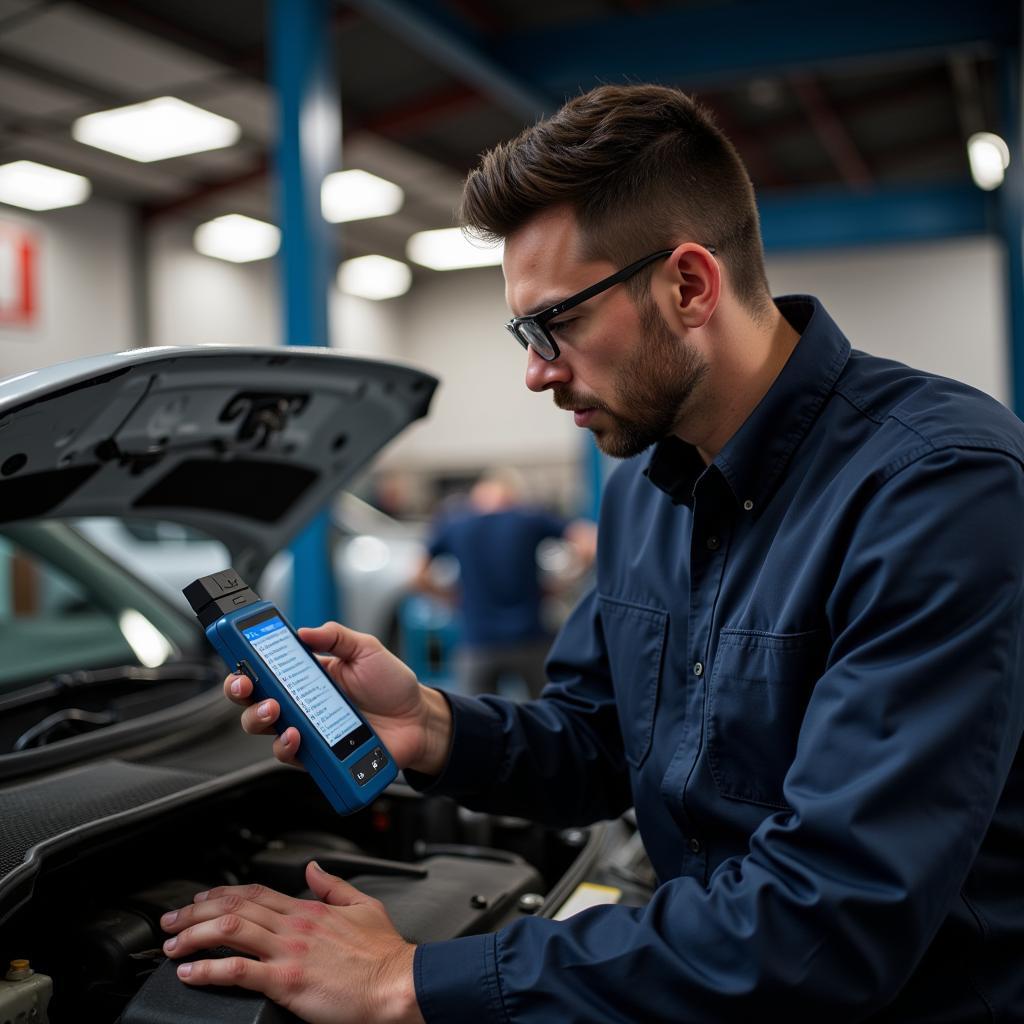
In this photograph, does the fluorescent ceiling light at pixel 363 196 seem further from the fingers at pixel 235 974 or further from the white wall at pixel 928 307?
the fingers at pixel 235 974

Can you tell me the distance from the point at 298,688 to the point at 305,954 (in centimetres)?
31

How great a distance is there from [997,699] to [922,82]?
8.23 m

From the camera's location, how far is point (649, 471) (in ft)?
4.71

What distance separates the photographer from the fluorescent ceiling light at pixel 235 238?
10227mm

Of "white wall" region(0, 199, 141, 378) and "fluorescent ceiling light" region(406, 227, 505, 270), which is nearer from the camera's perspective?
"white wall" region(0, 199, 141, 378)

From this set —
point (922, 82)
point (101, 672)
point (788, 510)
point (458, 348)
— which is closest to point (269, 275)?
point (458, 348)

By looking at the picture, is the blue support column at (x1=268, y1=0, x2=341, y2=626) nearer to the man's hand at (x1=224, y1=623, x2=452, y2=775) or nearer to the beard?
the man's hand at (x1=224, y1=623, x2=452, y2=775)

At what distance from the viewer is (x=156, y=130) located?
782cm

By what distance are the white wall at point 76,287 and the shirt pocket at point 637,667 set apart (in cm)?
800

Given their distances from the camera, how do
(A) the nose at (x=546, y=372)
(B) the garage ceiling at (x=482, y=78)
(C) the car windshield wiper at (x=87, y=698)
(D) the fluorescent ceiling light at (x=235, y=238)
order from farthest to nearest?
(D) the fluorescent ceiling light at (x=235, y=238) → (B) the garage ceiling at (x=482, y=78) → (C) the car windshield wiper at (x=87, y=698) → (A) the nose at (x=546, y=372)

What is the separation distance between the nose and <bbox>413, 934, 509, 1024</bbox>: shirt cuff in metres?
0.65

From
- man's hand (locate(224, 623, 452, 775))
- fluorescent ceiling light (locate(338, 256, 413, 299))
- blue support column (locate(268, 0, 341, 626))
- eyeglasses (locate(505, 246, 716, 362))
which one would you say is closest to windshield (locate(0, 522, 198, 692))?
man's hand (locate(224, 623, 452, 775))

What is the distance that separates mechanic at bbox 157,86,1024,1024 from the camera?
96cm

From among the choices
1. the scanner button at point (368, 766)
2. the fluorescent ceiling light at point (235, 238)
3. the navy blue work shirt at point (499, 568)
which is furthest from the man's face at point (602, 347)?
the fluorescent ceiling light at point (235, 238)
